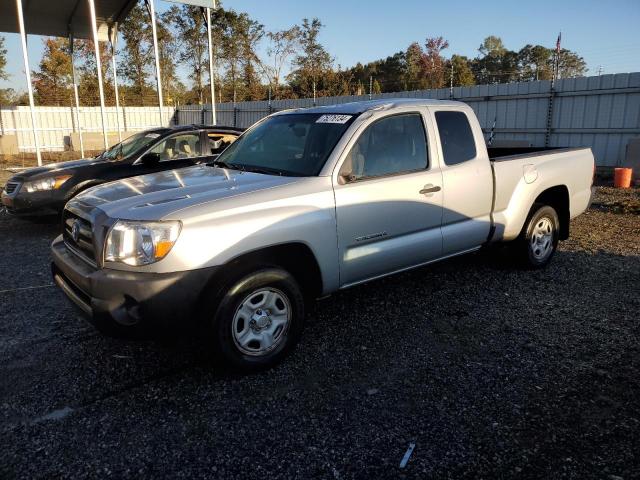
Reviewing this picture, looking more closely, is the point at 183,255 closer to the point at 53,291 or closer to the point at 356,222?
the point at 356,222

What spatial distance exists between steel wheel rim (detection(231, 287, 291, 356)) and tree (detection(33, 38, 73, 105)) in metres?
36.7

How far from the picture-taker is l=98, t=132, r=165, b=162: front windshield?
7824 mm

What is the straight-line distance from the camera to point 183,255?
3.02 meters

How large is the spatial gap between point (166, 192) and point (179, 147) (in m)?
4.59

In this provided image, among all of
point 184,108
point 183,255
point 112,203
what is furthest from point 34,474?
point 184,108

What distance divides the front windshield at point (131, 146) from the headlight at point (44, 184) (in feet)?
2.81

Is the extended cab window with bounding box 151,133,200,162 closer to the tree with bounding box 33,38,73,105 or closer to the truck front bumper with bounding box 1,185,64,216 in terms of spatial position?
the truck front bumper with bounding box 1,185,64,216

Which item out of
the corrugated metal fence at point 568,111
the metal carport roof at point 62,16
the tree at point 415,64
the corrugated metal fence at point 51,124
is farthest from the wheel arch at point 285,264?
the tree at point 415,64

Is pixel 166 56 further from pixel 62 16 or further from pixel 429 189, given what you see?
pixel 429 189

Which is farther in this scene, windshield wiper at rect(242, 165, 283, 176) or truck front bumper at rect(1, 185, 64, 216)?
truck front bumper at rect(1, 185, 64, 216)

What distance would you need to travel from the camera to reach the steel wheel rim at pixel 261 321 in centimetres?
331

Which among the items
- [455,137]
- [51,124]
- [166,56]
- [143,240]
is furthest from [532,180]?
[166,56]

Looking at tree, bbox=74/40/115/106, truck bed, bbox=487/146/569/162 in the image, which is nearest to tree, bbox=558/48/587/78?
truck bed, bbox=487/146/569/162

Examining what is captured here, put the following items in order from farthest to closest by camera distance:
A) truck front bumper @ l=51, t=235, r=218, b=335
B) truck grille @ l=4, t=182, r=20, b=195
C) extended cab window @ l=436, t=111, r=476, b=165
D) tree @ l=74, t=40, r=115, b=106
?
tree @ l=74, t=40, r=115, b=106 < truck grille @ l=4, t=182, r=20, b=195 < extended cab window @ l=436, t=111, r=476, b=165 < truck front bumper @ l=51, t=235, r=218, b=335
